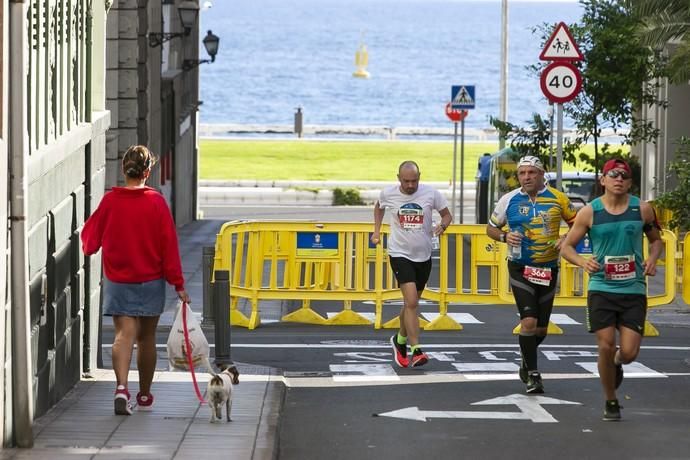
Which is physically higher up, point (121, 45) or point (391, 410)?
point (121, 45)

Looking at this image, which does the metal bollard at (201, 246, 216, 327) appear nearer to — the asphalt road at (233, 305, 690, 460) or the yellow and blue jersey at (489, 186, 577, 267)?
the asphalt road at (233, 305, 690, 460)

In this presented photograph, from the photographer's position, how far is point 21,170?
363 inches

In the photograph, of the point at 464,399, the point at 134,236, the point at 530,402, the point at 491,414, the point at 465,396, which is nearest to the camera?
the point at 134,236

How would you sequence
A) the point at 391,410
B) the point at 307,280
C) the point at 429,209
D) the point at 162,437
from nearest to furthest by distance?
the point at 162,437
the point at 391,410
the point at 429,209
the point at 307,280

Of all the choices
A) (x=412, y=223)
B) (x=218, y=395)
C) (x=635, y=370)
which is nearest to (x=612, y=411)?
(x=218, y=395)

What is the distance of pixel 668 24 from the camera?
2180 cm

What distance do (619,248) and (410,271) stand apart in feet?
12.2

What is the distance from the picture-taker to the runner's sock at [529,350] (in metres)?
12.7

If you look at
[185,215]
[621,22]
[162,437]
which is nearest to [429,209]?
[162,437]

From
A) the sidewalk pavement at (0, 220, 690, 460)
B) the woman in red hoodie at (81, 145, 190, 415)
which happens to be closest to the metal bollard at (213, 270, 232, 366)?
the sidewalk pavement at (0, 220, 690, 460)

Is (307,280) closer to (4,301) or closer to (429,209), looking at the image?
(429,209)

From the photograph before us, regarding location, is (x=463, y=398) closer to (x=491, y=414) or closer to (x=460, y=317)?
(x=491, y=414)

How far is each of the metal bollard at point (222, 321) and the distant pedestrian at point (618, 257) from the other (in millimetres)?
2677

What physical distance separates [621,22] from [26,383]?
18.3 meters
